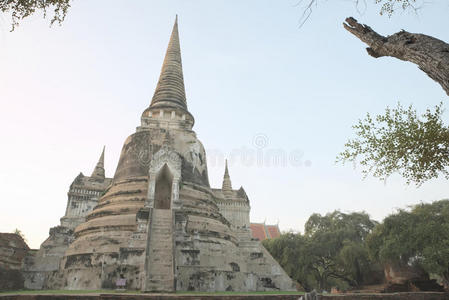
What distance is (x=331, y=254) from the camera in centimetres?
2695

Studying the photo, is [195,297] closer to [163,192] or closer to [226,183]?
[163,192]

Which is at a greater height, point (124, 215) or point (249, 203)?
point (249, 203)

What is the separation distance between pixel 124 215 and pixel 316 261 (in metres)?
18.0

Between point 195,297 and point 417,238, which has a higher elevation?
point 417,238

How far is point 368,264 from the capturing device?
2456cm

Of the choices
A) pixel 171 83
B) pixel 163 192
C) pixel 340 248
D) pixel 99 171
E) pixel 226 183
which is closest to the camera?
pixel 163 192

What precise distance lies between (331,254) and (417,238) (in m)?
9.16

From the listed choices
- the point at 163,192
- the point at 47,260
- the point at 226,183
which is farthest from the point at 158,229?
the point at 226,183

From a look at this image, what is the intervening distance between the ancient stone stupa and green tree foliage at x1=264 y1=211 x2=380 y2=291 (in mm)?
8006

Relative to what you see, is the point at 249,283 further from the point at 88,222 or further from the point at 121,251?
the point at 88,222

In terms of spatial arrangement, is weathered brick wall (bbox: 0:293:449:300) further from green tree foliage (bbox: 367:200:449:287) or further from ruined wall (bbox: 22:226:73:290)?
green tree foliage (bbox: 367:200:449:287)

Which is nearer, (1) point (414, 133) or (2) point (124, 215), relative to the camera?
(1) point (414, 133)

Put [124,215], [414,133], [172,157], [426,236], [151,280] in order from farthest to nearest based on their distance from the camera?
[426,236] → [172,157] → [124,215] → [151,280] → [414,133]

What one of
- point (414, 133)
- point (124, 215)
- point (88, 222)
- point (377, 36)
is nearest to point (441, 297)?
point (414, 133)
